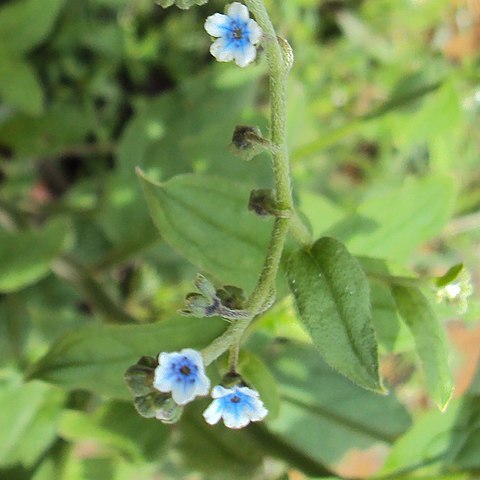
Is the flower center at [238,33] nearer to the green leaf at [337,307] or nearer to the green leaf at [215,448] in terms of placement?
the green leaf at [337,307]

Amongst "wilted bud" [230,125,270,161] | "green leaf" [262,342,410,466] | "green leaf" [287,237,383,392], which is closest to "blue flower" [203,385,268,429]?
"green leaf" [287,237,383,392]

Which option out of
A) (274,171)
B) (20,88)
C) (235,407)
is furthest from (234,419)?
(20,88)

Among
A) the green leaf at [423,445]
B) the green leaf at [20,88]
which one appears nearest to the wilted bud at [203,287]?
the green leaf at [423,445]

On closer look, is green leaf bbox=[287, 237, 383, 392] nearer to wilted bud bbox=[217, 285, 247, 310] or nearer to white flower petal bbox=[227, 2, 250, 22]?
wilted bud bbox=[217, 285, 247, 310]

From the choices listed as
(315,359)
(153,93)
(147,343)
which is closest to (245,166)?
(315,359)

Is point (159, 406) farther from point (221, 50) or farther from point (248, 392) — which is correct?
point (221, 50)
